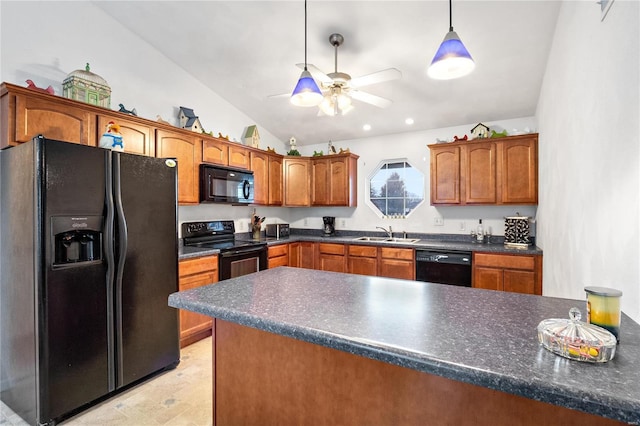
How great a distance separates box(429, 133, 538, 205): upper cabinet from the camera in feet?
11.2

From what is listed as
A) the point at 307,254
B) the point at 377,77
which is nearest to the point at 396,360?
the point at 377,77

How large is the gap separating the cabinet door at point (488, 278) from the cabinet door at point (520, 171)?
83cm

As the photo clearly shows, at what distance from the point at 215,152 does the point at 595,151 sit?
11.3 feet

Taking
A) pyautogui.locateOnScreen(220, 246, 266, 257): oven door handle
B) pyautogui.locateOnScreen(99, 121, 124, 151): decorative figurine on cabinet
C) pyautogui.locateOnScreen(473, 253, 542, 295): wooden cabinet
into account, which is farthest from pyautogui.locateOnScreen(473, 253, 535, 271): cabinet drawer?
pyautogui.locateOnScreen(99, 121, 124, 151): decorative figurine on cabinet

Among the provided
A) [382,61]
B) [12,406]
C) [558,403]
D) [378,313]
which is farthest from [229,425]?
[382,61]

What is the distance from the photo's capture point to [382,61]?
308 centimetres

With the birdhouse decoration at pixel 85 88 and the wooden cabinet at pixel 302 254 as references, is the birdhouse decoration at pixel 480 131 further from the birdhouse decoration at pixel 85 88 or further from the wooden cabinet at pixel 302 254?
the birdhouse decoration at pixel 85 88

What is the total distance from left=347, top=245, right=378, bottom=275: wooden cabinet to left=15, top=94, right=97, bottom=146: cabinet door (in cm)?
308

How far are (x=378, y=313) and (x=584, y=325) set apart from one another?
561 millimetres

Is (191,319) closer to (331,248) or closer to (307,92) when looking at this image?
(331,248)

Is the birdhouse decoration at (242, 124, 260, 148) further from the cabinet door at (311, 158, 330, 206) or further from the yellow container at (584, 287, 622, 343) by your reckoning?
the yellow container at (584, 287, 622, 343)

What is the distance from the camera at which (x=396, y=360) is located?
0.80 m

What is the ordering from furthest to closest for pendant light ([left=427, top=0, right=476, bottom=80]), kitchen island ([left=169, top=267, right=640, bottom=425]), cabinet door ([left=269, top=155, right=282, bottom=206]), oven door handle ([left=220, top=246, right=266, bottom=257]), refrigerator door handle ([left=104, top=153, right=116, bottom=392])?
1. cabinet door ([left=269, top=155, right=282, bottom=206])
2. oven door handle ([left=220, top=246, right=266, bottom=257])
3. refrigerator door handle ([left=104, top=153, right=116, bottom=392])
4. pendant light ([left=427, top=0, right=476, bottom=80])
5. kitchen island ([left=169, top=267, right=640, bottom=425])

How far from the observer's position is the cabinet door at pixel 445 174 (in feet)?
12.6
